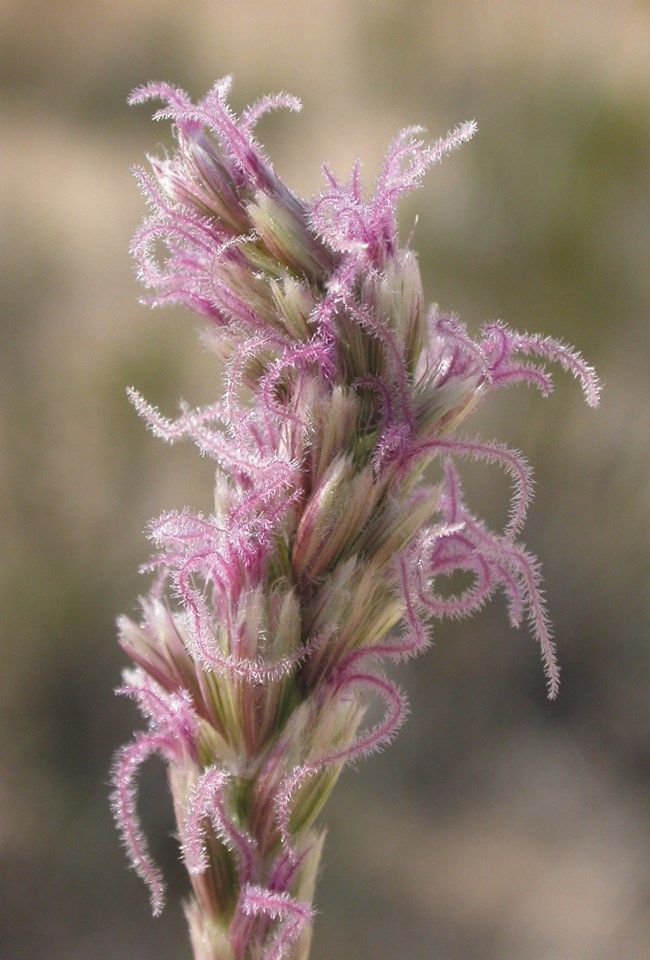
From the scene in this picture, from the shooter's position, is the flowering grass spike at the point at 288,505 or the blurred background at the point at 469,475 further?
the blurred background at the point at 469,475

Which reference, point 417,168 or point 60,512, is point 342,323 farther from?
point 60,512

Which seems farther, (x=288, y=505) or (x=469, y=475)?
(x=469, y=475)

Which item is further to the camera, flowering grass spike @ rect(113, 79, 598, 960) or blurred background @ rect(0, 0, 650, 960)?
blurred background @ rect(0, 0, 650, 960)

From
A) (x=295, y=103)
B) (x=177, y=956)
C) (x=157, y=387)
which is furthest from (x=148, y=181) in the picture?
(x=177, y=956)
